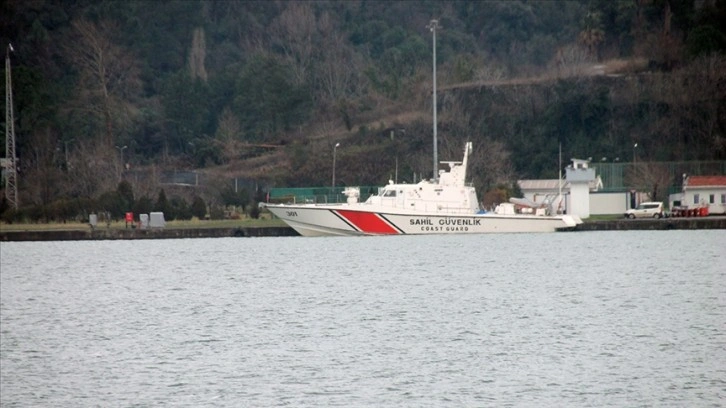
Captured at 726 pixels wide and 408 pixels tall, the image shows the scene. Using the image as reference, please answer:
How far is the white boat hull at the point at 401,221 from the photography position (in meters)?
64.8

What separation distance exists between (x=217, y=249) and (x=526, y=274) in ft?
67.7

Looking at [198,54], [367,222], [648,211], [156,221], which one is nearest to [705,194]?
[648,211]

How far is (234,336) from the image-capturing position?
31875 mm

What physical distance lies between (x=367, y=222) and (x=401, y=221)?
5.32 ft

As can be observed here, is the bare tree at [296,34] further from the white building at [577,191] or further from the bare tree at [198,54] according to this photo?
the white building at [577,191]

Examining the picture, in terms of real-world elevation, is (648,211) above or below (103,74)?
below

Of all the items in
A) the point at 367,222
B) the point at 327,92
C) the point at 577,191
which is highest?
the point at 327,92

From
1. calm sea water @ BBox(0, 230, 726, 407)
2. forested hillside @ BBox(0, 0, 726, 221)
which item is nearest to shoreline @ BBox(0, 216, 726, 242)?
forested hillside @ BBox(0, 0, 726, 221)

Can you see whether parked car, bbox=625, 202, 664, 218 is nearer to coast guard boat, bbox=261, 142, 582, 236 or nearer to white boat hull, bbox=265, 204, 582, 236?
white boat hull, bbox=265, 204, 582, 236

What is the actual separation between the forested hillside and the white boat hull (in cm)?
1115

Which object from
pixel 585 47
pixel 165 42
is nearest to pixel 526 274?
pixel 585 47

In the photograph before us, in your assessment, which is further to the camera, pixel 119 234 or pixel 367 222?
pixel 119 234

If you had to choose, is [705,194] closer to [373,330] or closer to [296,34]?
[373,330]

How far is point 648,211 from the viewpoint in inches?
2781
